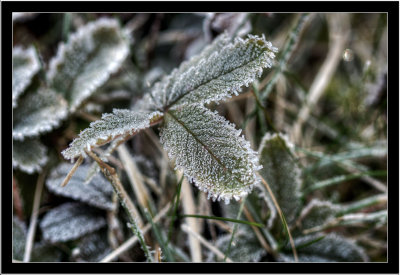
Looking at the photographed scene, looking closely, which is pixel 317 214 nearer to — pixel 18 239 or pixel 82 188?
pixel 82 188

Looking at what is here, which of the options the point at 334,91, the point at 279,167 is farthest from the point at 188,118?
the point at 334,91

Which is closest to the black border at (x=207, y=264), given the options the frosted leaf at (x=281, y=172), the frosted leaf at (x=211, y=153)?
the frosted leaf at (x=281, y=172)

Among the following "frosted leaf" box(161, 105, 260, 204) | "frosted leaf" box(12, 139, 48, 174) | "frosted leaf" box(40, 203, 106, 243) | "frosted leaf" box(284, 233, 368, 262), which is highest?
"frosted leaf" box(12, 139, 48, 174)

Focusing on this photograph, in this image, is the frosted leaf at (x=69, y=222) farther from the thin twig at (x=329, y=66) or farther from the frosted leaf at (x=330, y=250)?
the thin twig at (x=329, y=66)

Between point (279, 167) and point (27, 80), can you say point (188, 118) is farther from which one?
point (27, 80)

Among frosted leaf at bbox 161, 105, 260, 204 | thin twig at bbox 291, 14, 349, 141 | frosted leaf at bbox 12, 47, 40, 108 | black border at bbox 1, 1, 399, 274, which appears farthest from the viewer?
thin twig at bbox 291, 14, 349, 141

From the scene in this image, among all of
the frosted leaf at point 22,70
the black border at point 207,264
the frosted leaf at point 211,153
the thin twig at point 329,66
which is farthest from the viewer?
the thin twig at point 329,66

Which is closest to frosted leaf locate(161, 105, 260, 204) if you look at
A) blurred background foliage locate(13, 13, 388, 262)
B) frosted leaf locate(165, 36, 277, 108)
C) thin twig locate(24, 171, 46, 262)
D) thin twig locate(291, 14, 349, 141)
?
frosted leaf locate(165, 36, 277, 108)

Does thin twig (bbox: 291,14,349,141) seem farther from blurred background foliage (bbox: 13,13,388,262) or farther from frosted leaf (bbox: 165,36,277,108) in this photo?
frosted leaf (bbox: 165,36,277,108)
